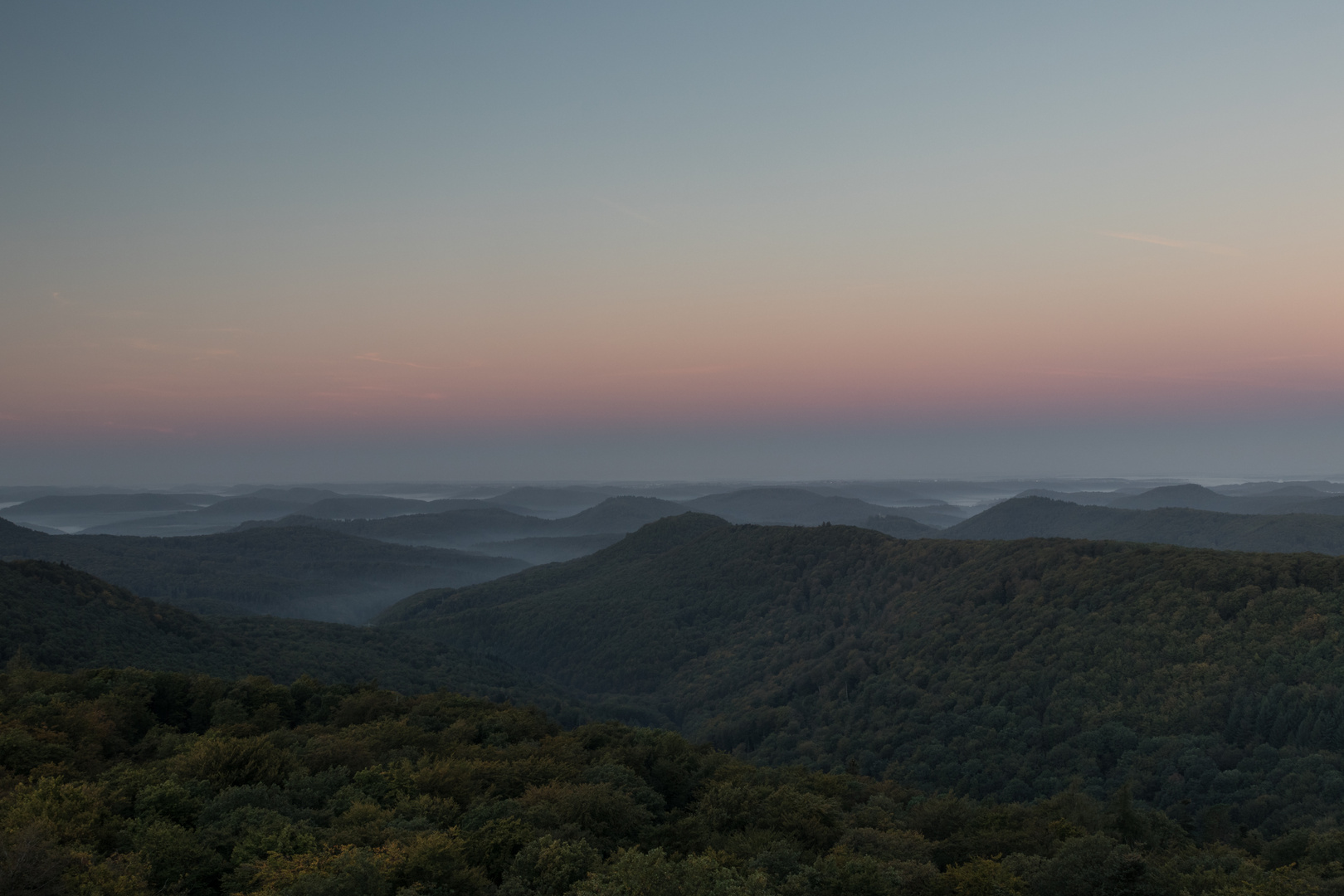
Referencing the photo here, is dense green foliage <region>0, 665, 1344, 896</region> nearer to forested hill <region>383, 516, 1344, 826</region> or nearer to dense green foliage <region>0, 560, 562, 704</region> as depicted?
forested hill <region>383, 516, 1344, 826</region>

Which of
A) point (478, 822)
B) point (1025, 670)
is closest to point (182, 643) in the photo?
point (478, 822)

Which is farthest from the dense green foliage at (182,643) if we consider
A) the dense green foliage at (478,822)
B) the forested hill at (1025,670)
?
the dense green foliage at (478,822)

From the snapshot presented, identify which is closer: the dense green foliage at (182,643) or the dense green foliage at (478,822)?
the dense green foliage at (478,822)

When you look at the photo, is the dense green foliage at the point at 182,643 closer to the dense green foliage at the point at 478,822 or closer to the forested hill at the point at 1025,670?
the forested hill at the point at 1025,670

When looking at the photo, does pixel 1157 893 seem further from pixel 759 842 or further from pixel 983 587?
pixel 983 587

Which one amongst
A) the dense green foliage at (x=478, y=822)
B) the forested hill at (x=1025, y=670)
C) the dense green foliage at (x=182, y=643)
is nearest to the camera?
the dense green foliage at (x=478, y=822)

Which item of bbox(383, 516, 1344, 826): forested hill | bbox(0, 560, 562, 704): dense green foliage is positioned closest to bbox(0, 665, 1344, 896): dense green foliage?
bbox(383, 516, 1344, 826): forested hill
